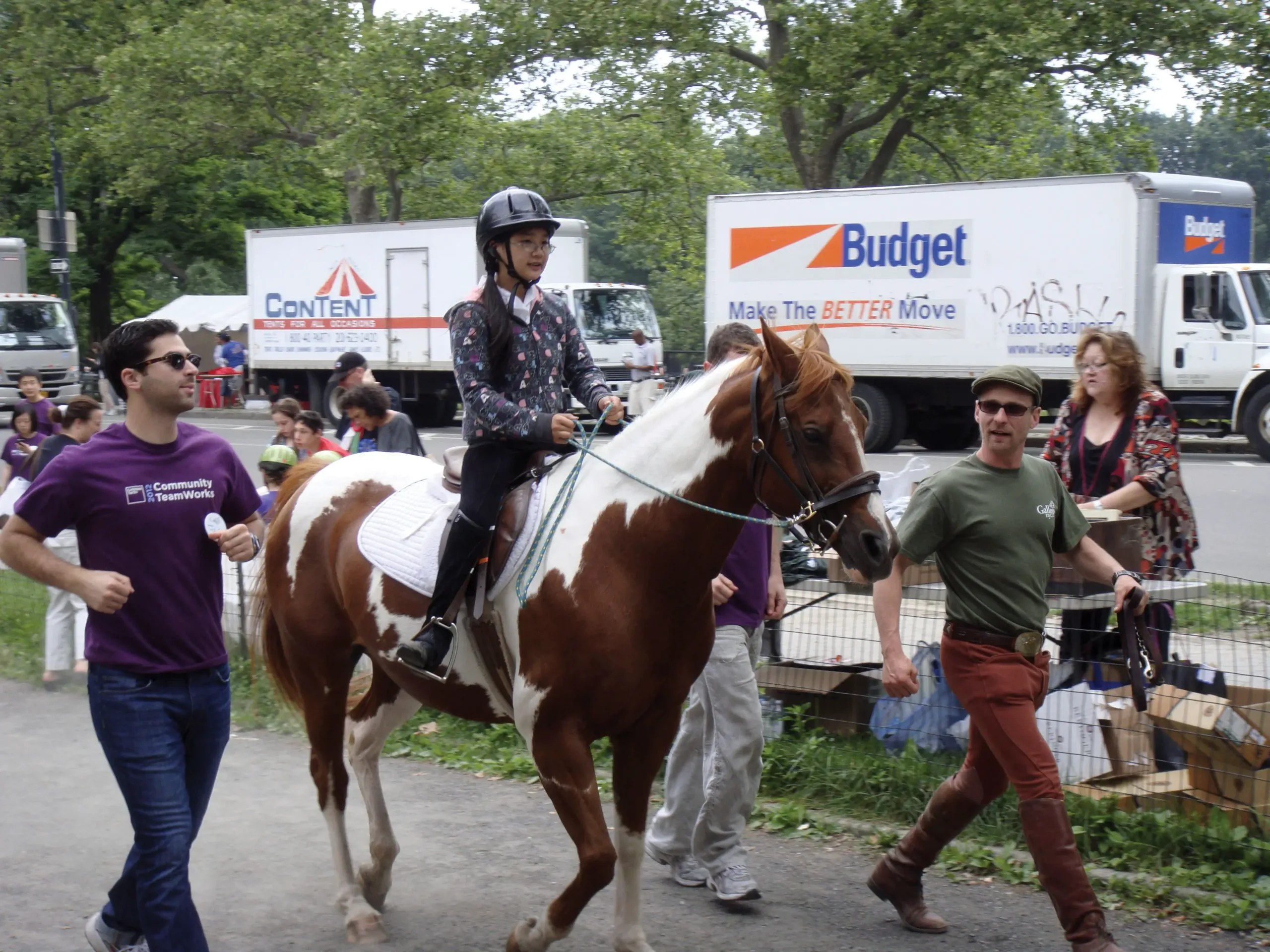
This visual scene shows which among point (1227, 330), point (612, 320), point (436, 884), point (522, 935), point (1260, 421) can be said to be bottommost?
point (436, 884)

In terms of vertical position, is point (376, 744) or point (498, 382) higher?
point (498, 382)

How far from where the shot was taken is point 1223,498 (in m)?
15.0

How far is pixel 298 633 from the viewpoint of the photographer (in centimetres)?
533

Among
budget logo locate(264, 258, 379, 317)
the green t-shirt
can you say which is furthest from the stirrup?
budget logo locate(264, 258, 379, 317)

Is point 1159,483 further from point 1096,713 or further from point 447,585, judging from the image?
point 447,585

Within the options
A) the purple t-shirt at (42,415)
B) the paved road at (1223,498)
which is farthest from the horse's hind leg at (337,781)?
the paved road at (1223,498)

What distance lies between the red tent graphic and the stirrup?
24455mm

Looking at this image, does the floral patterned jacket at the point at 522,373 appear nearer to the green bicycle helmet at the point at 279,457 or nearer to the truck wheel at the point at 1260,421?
the green bicycle helmet at the point at 279,457

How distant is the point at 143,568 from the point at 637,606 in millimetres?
1413

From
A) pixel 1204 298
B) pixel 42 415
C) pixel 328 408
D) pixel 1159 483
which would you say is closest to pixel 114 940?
pixel 1159 483

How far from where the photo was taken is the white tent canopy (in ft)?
127

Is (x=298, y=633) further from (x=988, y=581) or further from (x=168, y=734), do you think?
(x=988, y=581)

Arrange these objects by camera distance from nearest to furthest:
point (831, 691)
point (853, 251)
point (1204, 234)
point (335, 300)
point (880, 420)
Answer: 1. point (831, 691)
2. point (1204, 234)
3. point (853, 251)
4. point (880, 420)
5. point (335, 300)

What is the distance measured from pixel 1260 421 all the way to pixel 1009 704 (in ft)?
54.1
